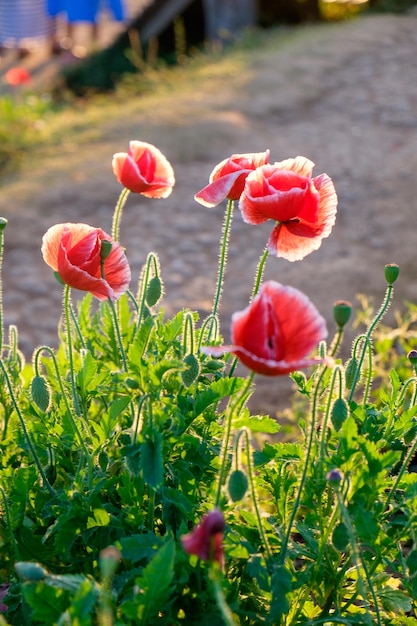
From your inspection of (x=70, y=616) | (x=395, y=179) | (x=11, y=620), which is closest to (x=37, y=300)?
(x=395, y=179)

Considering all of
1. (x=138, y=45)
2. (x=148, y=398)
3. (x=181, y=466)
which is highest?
(x=148, y=398)

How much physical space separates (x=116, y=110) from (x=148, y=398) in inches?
263

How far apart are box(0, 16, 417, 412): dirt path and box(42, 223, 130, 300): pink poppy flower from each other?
2.19m

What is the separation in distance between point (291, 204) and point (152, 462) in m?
0.58

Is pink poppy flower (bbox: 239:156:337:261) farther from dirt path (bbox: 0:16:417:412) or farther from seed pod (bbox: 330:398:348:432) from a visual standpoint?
dirt path (bbox: 0:16:417:412)

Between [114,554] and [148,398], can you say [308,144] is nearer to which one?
[148,398]

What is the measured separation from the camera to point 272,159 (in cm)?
674

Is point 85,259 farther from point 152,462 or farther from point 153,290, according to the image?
point 152,462

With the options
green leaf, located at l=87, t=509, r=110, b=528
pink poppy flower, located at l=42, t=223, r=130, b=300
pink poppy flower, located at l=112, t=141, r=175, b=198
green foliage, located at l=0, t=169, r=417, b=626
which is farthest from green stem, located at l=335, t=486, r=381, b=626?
pink poppy flower, located at l=112, t=141, r=175, b=198

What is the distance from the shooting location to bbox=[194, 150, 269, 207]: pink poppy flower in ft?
6.53

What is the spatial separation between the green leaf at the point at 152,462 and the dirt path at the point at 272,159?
7.75 ft

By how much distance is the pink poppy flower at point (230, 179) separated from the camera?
1.99 metres

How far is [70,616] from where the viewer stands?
1389 millimetres

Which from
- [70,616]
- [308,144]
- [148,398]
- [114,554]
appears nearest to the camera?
[114,554]
